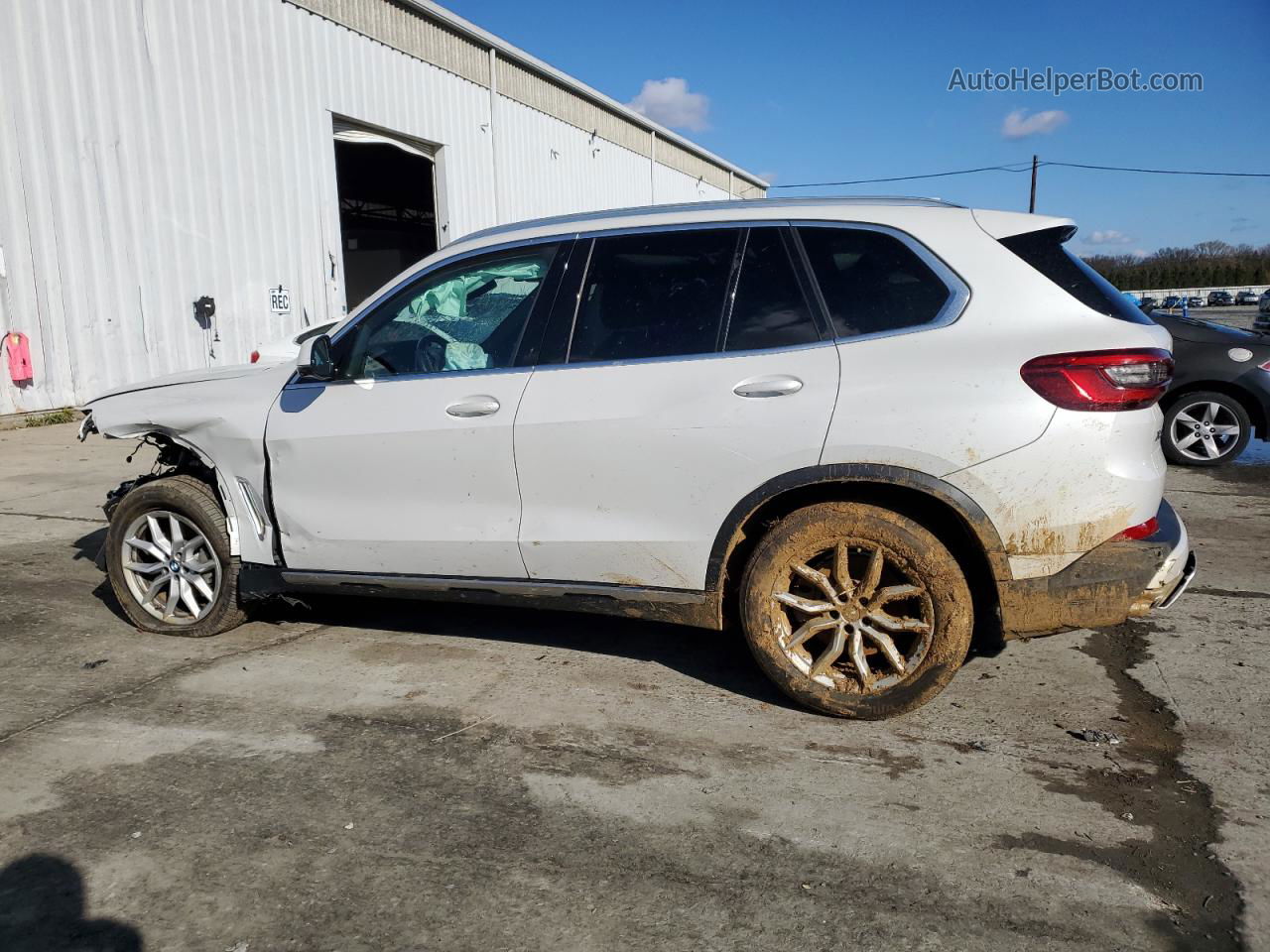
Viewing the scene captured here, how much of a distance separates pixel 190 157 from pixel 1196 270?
82432 millimetres

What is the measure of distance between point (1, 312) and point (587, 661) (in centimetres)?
1049

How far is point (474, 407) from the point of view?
3.76 metres

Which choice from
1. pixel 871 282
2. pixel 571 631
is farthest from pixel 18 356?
pixel 871 282

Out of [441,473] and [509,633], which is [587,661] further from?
[441,473]

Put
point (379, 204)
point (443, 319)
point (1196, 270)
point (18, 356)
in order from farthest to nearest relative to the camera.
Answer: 1. point (1196, 270)
2. point (379, 204)
3. point (18, 356)
4. point (443, 319)

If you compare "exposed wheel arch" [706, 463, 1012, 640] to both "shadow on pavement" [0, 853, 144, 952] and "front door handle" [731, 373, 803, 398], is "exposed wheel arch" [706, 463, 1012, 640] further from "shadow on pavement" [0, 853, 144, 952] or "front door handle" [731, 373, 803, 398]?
"shadow on pavement" [0, 853, 144, 952]

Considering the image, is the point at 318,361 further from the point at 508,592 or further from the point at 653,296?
the point at 653,296

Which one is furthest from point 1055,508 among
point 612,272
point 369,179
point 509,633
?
point 369,179

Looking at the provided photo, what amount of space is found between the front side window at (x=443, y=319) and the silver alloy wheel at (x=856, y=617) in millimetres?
1671

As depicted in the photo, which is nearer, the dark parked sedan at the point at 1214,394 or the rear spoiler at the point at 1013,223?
the rear spoiler at the point at 1013,223

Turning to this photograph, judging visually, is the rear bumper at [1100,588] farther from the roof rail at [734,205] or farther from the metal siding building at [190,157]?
the metal siding building at [190,157]

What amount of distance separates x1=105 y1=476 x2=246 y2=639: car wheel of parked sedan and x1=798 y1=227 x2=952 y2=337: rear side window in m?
2.97

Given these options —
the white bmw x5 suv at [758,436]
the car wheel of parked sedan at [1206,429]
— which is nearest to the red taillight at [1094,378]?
the white bmw x5 suv at [758,436]

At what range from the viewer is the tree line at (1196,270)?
242ft
